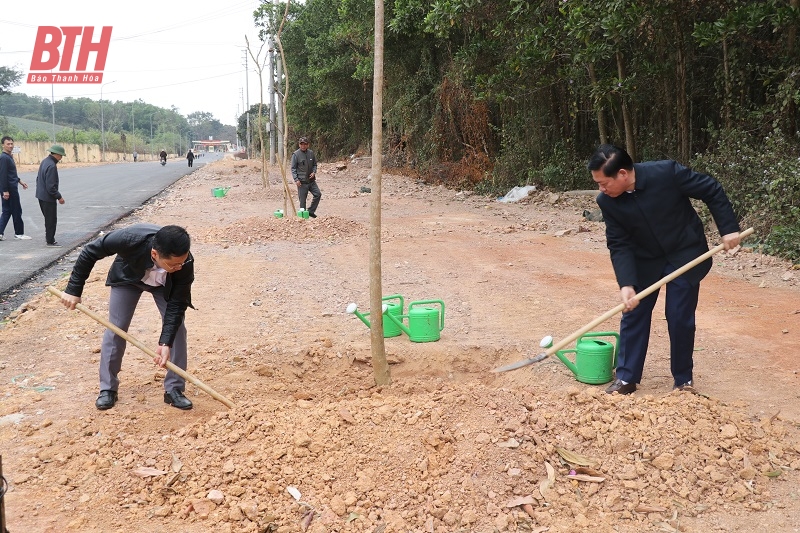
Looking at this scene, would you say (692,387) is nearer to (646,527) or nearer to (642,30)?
(646,527)

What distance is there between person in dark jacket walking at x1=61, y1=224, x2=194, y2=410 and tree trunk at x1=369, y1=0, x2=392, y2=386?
1.10 meters

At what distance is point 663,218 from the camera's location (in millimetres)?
3961

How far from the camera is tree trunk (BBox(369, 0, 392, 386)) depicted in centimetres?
405

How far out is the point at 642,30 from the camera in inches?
423

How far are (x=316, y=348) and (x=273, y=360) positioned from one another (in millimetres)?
351

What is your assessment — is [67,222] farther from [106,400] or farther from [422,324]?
[422,324]

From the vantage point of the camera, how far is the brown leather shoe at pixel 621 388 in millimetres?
4164

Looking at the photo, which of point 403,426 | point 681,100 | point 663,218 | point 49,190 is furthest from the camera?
point 681,100

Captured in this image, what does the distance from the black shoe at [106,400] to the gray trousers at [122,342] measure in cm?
3

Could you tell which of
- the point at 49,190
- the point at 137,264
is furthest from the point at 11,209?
the point at 137,264

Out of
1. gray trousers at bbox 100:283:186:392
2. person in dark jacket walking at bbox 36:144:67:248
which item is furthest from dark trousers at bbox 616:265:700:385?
person in dark jacket walking at bbox 36:144:67:248

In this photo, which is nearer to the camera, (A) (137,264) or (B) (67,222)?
(A) (137,264)

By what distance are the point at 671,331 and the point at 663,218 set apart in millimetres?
672

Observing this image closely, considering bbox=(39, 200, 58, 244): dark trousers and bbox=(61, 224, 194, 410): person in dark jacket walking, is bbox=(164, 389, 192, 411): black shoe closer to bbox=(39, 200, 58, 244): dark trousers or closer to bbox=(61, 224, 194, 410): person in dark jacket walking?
bbox=(61, 224, 194, 410): person in dark jacket walking
